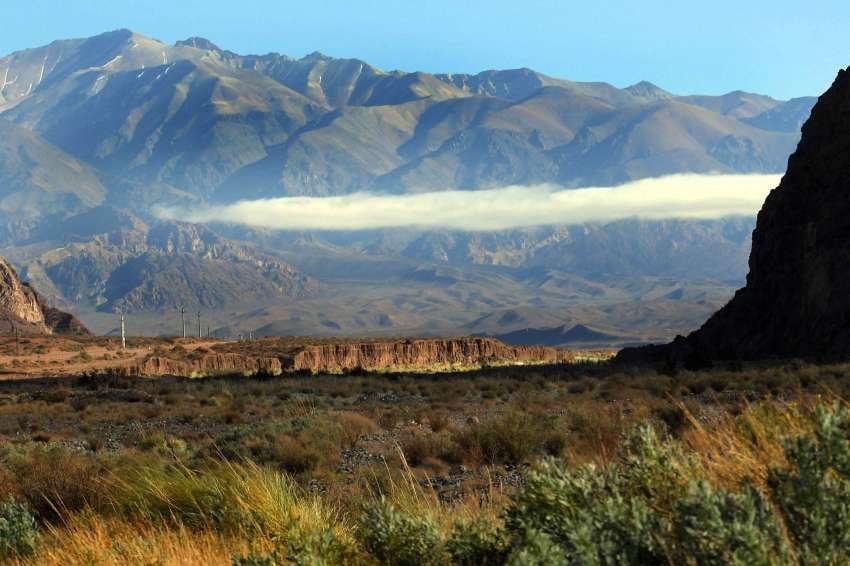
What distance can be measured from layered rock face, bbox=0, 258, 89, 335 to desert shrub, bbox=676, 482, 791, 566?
122128mm

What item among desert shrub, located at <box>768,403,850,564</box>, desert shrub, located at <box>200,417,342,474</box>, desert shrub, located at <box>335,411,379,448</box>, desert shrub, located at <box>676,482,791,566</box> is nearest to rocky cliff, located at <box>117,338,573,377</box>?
desert shrub, located at <box>335,411,379,448</box>

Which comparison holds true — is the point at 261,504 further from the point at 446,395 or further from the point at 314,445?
the point at 446,395

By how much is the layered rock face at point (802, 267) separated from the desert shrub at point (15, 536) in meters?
34.2

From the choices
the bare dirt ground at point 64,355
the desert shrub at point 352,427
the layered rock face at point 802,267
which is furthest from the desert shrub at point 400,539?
the bare dirt ground at point 64,355

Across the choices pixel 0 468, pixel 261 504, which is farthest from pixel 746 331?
pixel 261 504

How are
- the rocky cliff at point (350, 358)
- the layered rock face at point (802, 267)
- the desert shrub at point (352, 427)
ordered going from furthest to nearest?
the rocky cliff at point (350, 358)
the layered rock face at point (802, 267)
the desert shrub at point (352, 427)

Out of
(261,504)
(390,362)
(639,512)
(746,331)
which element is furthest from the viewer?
(390,362)

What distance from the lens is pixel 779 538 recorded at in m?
4.55

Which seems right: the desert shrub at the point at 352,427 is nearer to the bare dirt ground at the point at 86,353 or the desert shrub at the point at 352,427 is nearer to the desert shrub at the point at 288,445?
the desert shrub at the point at 288,445

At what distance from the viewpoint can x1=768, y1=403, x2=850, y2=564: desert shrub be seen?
4.57 m

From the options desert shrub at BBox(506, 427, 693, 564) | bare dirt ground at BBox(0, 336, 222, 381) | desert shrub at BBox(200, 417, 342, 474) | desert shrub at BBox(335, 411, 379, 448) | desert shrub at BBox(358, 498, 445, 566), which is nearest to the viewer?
desert shrub at BBox(506, 427, 693, 564)

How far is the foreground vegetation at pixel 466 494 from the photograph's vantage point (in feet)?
15.5

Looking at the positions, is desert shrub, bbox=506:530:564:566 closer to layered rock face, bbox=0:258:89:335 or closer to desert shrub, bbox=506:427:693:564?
desert shrub, bbox=506:427:693:564

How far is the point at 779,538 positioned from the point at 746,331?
45.8m
